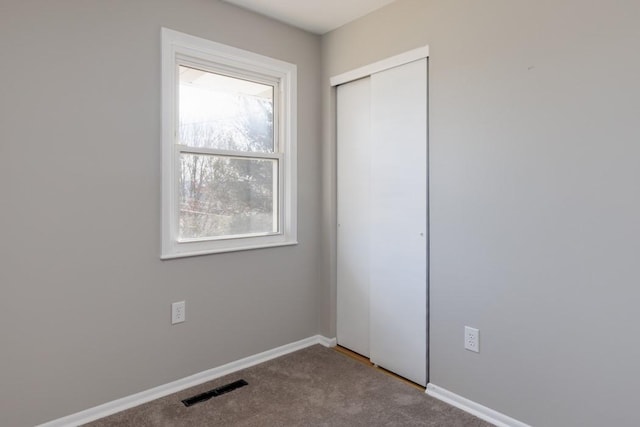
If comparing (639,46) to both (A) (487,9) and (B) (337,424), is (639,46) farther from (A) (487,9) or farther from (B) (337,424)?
(B) (337,424)

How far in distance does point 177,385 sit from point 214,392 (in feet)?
0.78

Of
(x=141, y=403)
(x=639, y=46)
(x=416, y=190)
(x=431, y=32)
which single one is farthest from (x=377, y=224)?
(x=141, y=403)

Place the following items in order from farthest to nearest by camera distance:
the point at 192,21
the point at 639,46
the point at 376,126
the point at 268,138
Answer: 1. the point at 268,138
2. the point at 376,126
3. the point at 192,21
4. the point at 639,46

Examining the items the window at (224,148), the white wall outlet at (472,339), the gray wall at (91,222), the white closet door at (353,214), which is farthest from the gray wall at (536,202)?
the gray wall at (91,222)

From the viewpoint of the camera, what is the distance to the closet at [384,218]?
2.38m

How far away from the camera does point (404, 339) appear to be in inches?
97.8

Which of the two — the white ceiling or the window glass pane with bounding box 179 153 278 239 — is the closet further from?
the window glass pane with bounding box 179 153 278 239

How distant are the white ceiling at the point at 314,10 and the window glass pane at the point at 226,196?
1.01 metres

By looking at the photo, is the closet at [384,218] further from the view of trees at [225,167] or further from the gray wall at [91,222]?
the gray wall at [91,222]

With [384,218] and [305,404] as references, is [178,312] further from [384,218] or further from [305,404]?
[384,218]

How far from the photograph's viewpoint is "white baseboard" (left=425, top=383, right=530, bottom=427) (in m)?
1.96

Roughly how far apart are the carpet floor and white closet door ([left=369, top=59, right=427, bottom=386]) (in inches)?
8.4

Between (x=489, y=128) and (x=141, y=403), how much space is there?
2446 millimetres

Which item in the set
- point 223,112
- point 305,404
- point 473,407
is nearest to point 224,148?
point 223,112
